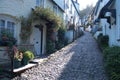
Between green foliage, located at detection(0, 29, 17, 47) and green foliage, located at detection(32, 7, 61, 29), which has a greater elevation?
green foliage, located at detection(32, 7, 61, 29)

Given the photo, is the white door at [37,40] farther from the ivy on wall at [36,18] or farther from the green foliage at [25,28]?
the green foliage at [25,28]

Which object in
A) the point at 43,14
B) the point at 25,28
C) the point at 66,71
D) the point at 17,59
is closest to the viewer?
the point at 17,59

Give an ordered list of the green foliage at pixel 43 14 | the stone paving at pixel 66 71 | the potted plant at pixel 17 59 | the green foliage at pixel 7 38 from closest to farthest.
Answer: the stone paving at pixel 66 71, the potted plant at pixel 17 59, the green foliage at pixel 7 38, the green foliage at pixel 43 14

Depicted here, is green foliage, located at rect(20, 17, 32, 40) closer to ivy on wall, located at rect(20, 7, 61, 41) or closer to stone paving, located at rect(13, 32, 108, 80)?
ivy on wall, located at rect(20, 7, 61, 41)

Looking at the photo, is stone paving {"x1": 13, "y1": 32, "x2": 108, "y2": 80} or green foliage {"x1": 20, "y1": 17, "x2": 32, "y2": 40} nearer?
stone paving {"x1": 13, "y1": 32, "x2": 108, "y2": 80}

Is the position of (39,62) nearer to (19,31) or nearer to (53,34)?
(19,31)

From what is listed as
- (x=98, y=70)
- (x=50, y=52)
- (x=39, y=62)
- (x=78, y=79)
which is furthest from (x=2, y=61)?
(x=50, y=52)

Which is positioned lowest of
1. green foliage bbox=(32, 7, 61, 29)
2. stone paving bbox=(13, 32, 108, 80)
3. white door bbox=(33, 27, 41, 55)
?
stone paving bbox=(13, 32, 108, 80)

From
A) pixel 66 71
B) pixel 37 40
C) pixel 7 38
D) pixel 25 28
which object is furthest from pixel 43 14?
pixel 66 71

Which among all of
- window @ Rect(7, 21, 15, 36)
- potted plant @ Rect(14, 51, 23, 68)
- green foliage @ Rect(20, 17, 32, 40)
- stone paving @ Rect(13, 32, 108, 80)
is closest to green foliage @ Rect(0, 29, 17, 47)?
window @ Rect(7, 21, 15, 36)

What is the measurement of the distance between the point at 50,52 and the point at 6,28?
683 centimetres

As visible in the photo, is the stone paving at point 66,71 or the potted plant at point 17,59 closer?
the stone paving at point 66,71

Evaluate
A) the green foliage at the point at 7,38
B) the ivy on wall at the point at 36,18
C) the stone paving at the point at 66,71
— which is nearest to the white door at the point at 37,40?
the ivy on wall at the point at 36,18

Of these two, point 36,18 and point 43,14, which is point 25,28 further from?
point 43,14
